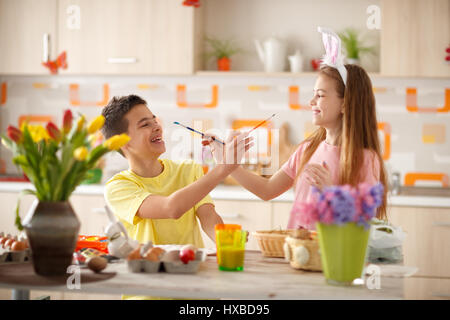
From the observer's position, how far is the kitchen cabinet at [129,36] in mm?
3826

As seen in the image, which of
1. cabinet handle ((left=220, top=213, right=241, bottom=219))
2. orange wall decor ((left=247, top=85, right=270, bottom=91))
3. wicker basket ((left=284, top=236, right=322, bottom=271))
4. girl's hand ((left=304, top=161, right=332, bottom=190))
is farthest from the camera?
orange wall decor ((left=247, top=85, right=270, bottom=91))

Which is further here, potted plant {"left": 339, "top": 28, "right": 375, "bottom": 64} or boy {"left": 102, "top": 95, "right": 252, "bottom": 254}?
potted plant {"left": 339, "top": 28, "right": 375, "bottom": 64}

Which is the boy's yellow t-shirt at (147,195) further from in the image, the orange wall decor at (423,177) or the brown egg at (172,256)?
the orange wall decor at (423,177)

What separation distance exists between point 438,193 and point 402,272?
8.01 ft

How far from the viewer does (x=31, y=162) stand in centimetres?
134

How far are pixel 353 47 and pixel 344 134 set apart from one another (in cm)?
188

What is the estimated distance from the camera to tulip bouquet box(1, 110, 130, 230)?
1341 millimetres

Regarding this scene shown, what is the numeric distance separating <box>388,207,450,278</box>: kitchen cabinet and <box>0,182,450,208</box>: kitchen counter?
0.03 m

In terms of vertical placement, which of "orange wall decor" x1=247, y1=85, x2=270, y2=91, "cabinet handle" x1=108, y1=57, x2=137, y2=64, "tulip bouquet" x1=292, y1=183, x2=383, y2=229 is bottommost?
"tulip bouquet" x1=292, y1=183, x2=383, y2=229

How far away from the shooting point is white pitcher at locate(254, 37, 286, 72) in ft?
12.8

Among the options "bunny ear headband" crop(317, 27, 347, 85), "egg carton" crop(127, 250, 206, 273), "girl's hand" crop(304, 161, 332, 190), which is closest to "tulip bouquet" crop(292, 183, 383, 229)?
"egg carton" crop(127, 250, 206, 273)

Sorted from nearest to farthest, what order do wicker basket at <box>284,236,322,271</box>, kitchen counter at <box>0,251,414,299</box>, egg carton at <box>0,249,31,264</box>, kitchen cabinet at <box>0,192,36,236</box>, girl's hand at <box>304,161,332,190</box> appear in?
kitchen counter at <box>0,251,414,299</box>
wicker basket at <box>284,236,322,271</box>
egg carton at <box>0,249,31,264</box>
girl's hand at <box>304,161,332,190</box>
kitchen cabinet at <box>0,192,36,236</box>

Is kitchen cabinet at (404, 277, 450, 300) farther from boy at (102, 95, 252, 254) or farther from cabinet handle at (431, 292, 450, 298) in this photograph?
boy at (102, 95, 252, 254)

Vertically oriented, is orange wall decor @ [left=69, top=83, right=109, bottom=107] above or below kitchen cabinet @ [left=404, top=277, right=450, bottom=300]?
above
